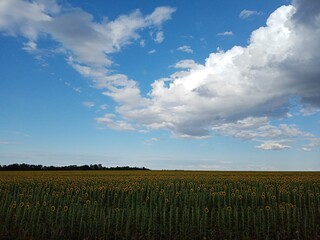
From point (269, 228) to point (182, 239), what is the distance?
365 centimetres

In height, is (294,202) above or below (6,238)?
above

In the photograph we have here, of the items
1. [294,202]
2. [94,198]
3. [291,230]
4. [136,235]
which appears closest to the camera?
Result: [136,235]

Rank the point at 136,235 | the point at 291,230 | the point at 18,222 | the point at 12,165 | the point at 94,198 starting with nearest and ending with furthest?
the point at 136,235, the point at 291,230, the point at 18,222, the point at 94,198, the point at 12,165

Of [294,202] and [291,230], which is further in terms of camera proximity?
[294,202]

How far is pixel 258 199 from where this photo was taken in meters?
18.4

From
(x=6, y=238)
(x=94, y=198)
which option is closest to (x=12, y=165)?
(x=94, y=198)

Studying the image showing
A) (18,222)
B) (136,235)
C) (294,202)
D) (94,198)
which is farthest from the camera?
(94,198)

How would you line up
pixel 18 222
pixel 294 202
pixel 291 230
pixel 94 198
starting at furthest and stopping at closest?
pixel 94 198
pixel 294 202
pixel 18 222
pixel 291 230

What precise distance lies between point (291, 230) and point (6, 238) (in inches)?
429

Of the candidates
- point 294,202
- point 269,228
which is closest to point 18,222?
Result: point 269,228

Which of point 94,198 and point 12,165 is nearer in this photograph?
point 94,198

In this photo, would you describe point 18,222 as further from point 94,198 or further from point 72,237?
point 94,198

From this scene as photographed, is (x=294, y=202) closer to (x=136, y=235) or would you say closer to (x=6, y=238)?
(x=136, y=235)

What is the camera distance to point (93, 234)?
12867mm
